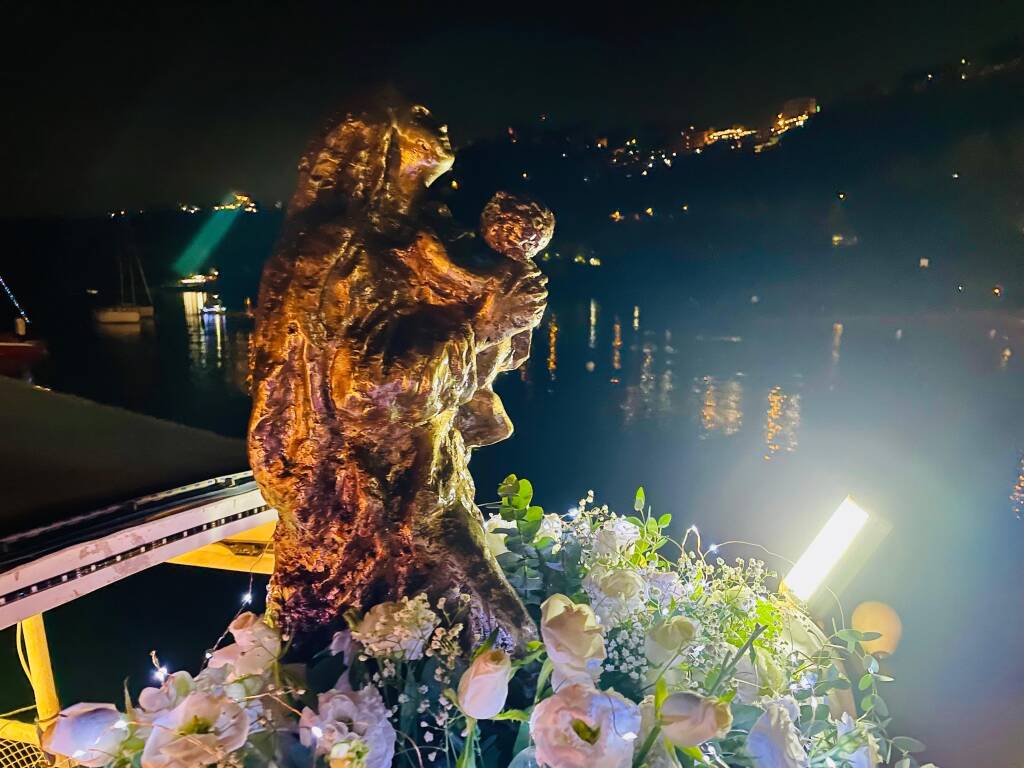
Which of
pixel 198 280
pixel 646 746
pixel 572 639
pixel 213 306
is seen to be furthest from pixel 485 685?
pixel 213 306

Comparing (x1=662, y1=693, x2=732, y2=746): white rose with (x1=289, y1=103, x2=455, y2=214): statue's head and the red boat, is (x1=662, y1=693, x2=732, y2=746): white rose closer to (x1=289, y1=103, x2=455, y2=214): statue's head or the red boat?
(x1=289, y1=103, x2=455, y2=214): statue's head

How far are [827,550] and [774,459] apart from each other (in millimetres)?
9520

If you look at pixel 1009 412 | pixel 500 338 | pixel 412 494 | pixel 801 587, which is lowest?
pixel 1009 412

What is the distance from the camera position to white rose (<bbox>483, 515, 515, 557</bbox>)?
1.68m

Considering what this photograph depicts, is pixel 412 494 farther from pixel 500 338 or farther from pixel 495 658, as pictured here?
pixel 495 658

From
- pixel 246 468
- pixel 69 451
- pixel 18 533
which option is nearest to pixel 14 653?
pixel 69 451

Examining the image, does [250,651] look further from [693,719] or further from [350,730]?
[693,719]

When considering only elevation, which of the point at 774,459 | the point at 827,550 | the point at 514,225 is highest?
the point at 514,225

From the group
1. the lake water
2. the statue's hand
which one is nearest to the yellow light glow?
the lake water

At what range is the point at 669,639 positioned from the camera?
3.47 feet

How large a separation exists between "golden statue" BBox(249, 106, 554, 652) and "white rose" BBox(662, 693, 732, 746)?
2.09ft

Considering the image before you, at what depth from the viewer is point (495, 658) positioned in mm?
843

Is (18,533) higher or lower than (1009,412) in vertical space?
higher

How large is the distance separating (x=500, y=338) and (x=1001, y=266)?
1902 centimetres
